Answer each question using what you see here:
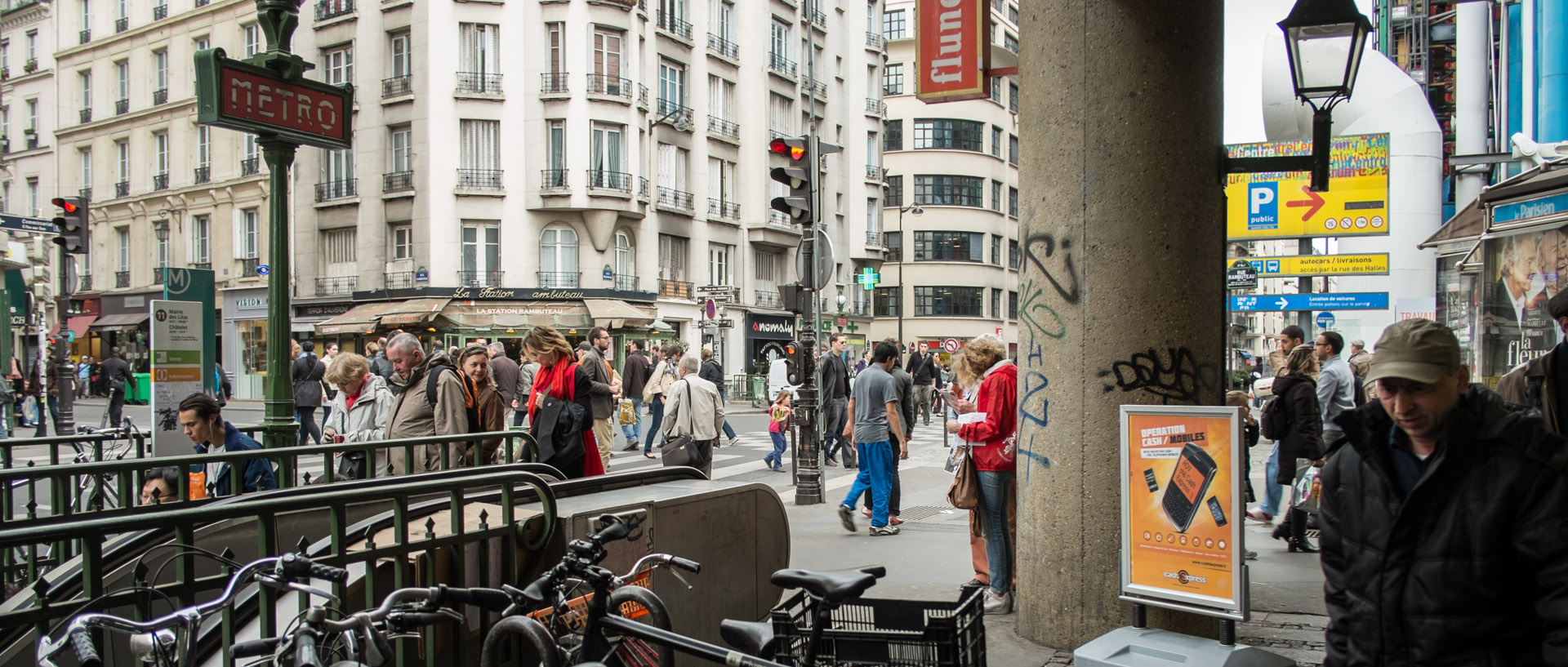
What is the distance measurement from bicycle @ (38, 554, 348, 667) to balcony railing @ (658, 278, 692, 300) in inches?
1369

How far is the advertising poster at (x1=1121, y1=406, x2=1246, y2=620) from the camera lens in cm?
409

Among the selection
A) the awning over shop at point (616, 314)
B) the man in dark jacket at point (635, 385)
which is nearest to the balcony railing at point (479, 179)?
the awning over shop at point (616, 314)

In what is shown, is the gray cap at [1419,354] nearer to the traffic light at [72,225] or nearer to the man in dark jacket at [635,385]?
the man in dark jacket at [635,385]

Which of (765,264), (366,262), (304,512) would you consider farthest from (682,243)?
(304,512)

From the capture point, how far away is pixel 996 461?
6.55 m

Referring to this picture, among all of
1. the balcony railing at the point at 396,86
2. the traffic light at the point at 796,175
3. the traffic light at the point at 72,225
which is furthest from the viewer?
the balcony railing at the point at 396,86

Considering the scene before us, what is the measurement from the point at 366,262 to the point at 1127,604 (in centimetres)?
3299

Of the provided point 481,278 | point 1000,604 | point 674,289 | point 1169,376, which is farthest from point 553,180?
point 1169,376

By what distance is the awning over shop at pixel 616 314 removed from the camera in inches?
1347

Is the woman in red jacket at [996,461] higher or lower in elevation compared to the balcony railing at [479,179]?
lower

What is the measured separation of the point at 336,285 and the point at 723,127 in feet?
50.0

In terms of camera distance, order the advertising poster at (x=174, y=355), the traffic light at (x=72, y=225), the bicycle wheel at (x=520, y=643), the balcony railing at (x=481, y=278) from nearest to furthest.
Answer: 1. the bicycle wheel at (x=520, y=643)
2. the advertising poster at (x=174, y=355)
3. the traffic light at (x=72, y=225)
4. the balcony railing at (x=481, y=278)

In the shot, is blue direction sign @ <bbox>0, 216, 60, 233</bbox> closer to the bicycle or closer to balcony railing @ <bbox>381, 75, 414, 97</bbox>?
the bicycle

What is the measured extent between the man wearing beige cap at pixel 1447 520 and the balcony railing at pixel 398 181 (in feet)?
112
